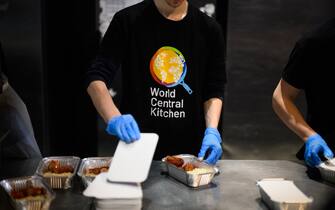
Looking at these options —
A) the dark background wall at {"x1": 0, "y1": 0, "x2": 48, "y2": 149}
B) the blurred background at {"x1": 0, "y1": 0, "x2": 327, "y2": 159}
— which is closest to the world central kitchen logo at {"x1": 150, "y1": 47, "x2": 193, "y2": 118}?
the blurred background at {"x1": 0, "y1": 0, "x2": 327, "y2": 159}

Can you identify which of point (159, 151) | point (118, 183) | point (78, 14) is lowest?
point (159, 151)

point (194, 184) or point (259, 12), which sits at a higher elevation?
point (259, 12)

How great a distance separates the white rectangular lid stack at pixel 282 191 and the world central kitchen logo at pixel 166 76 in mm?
726

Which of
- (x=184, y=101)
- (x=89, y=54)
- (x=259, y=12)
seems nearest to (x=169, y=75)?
(x=184, y=101)

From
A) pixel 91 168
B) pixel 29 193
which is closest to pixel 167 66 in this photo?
pixel 91 168

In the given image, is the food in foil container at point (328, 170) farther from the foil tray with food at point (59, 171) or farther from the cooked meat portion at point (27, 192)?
the cooked meat portion at point (27, 192)

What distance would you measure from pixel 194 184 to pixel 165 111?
599 millimetres

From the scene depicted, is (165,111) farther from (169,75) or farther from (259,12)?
(259,12)

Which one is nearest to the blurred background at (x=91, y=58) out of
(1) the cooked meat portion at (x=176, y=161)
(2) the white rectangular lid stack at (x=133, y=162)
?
(1) the cooked meat portion at (x=176, y=161)

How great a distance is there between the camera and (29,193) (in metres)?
1.53

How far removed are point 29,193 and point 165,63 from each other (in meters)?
1.01

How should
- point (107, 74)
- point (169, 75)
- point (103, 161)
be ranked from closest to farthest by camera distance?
point (103, 161)
point (107, 74)
point (169, 75)

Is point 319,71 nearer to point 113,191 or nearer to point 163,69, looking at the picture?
point 163,69

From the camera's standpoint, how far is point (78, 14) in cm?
337
